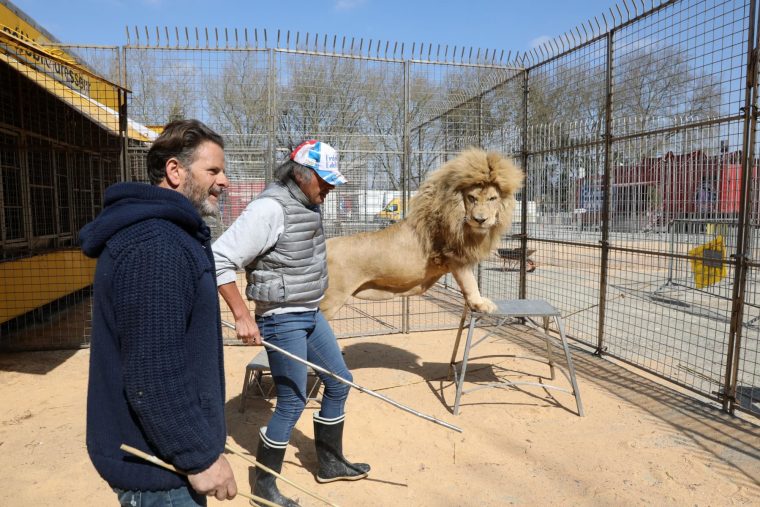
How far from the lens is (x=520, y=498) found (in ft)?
11.1

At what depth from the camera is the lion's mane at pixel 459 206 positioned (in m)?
4.50

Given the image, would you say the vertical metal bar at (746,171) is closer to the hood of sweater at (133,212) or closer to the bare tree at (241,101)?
the hood of sweater at (133,212)

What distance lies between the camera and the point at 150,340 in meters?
1.43

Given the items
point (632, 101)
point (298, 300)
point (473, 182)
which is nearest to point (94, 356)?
point (298, 300)

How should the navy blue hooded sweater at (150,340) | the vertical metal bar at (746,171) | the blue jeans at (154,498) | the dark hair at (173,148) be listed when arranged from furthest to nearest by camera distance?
1. the vertical metal bar at (746,171)
2. the dark hair at (173,148)
3. the blue jeans at (154,498)
4. the navy blue hooded sweater at (150,340)

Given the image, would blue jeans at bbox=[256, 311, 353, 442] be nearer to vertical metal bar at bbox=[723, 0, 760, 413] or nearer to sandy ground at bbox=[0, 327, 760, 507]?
sandy ground at bbox=[0, 327, 760, 507]

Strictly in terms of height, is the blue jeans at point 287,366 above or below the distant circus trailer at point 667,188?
below

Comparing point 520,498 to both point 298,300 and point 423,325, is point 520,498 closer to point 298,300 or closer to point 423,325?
point 298,300

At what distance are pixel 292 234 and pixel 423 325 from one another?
5.27m

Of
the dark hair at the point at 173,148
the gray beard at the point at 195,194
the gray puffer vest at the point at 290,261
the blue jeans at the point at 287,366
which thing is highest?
the dark hair at the point at 173,148

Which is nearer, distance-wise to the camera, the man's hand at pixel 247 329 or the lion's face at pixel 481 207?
the man's hand at pixel 247 329

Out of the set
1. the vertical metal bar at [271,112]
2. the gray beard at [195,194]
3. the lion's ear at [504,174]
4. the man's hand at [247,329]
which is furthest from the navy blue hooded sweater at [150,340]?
the vertical metal bar at [271,112]

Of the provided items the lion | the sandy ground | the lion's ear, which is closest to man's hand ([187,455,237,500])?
the sandy ground

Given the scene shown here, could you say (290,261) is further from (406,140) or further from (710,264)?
(710,264)
